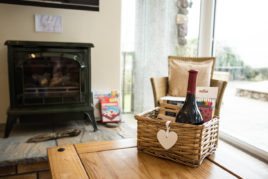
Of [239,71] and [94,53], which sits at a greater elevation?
[94,53]

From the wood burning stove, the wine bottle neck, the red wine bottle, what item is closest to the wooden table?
the red wine bottle

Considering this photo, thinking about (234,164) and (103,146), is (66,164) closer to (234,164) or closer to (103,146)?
(103,146)

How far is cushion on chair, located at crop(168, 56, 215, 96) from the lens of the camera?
2.12m

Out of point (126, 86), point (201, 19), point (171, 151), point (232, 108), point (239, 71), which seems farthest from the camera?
point (126, 86)

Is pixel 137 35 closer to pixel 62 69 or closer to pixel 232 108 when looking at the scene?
pixel 62 69

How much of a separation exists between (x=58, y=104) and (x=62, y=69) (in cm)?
31

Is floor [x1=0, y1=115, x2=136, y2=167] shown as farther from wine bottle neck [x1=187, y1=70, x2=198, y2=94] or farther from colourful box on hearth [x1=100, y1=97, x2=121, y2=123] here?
wine bottle neck [x1=187, y1=70, x2=198, y2=94]

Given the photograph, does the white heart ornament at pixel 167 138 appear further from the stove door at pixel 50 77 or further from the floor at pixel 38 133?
the stove door at pixel 50 77

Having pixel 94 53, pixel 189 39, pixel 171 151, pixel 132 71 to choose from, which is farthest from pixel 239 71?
pixel 171 151

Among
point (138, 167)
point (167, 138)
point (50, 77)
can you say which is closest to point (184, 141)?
point (167, 138)

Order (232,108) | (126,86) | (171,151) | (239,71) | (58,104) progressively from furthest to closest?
1. (126,86)
2. (232,108)
3. (239,71)
4. (58,104)
5. (171,151)

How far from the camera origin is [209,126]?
94 cm

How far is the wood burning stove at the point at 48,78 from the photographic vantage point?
2045 millimetres

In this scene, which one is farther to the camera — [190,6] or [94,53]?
[190,6]
